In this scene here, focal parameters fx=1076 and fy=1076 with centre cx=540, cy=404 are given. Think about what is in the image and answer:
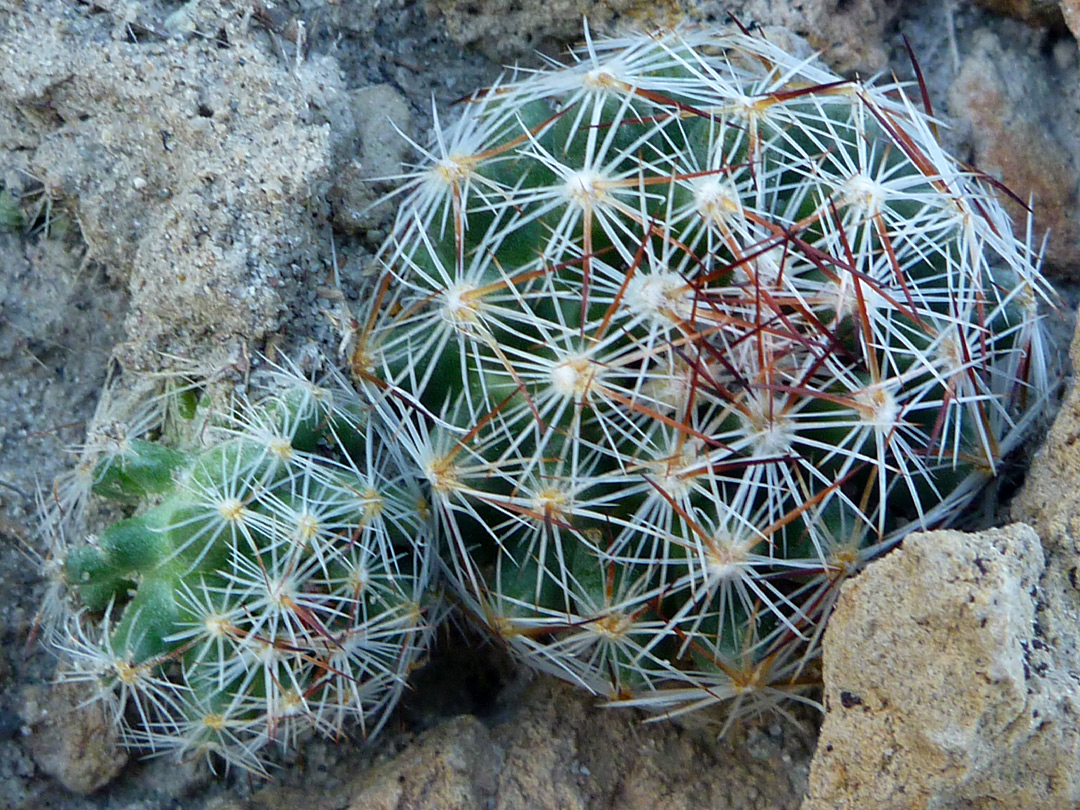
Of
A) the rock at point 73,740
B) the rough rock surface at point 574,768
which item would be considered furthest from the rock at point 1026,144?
the rock at point 73,740

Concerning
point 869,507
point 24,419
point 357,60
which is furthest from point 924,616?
point 24,419

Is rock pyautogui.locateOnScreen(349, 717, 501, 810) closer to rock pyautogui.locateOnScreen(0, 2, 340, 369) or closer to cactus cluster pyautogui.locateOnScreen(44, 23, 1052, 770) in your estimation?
cactus cluster pyautogui.locateOnScreen(44, 23, 1052, 770)

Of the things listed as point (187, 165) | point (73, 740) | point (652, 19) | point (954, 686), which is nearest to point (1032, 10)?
point (652, 19)

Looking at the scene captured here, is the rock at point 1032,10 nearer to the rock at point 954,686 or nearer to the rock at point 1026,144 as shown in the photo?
the rock at point 1026,144

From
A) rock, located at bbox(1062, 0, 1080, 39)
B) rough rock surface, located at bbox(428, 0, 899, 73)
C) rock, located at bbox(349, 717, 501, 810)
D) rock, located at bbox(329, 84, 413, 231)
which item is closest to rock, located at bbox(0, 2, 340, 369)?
rock, located at bbox(329, 84, 413, 231)

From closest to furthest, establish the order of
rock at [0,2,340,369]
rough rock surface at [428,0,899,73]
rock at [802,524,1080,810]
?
rock at [802,524,1080,810]
rock at [0,2,340,369]
rough rock surface at [428,0,899,73]

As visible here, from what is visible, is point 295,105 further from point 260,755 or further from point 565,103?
point 260,755

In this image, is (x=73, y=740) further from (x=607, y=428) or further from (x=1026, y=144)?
(x=1026, y=144)
